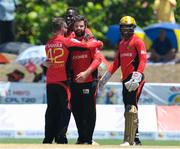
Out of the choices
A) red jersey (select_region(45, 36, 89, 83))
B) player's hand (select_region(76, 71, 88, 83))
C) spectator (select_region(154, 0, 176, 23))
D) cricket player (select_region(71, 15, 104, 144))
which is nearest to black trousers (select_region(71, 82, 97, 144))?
cricket player (select_region(71, 15, 104, 144))

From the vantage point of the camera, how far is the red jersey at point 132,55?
13188 mm

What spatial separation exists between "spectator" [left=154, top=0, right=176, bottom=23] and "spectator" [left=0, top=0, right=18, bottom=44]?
395cm

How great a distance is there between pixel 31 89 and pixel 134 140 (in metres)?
5.88

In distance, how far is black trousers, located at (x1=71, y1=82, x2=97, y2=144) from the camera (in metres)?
13.0

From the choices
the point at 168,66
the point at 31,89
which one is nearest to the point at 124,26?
the point at 31,89

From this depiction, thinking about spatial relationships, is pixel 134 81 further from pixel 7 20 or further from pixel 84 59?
pixel 7 20

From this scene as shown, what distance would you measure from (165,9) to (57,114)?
12776 mm

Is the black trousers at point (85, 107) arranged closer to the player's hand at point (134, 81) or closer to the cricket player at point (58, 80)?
the cricket player at point (58, 80)

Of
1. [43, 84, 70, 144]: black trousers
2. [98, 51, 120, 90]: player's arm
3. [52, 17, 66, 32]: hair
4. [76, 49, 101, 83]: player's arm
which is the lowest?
[43, 84, 70, 144]: black trousers

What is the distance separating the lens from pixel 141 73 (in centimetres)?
1305

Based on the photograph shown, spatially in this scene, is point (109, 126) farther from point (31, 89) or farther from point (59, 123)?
point (59, 123)

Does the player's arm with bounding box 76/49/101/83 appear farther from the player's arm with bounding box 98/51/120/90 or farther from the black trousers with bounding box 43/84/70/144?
the player's arm with bounding box 98/51/120/90

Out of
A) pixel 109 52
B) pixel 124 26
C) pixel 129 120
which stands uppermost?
pixel 124 26

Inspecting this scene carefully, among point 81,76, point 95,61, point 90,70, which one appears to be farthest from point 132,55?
point 81,76
